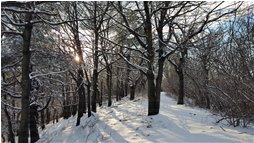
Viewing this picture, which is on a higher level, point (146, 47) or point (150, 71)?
point (146, 47)

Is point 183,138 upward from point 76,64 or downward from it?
downward

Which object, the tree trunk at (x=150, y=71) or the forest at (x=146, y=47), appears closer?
the forest at (x=146, y=47)

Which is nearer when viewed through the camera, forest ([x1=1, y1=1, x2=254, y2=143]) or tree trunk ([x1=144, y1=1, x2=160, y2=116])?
forest ([x1=1, y1=1, x2=254, y2=143])

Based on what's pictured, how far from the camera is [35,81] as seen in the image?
14.2m

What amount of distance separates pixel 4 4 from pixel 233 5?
21.1 feet

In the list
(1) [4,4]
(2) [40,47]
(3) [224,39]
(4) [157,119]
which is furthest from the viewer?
(2) [40,47]

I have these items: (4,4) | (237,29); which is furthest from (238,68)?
(4,4)

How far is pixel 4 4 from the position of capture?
5809 millimetres

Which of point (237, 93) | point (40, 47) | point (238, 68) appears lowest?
A: point (237, 93)

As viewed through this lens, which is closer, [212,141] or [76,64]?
[212,141]

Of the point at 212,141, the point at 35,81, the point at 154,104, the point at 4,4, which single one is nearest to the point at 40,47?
the point at 35,81

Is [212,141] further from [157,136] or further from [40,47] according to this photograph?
[40,47]

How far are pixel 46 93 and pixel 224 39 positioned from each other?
25.7 feet

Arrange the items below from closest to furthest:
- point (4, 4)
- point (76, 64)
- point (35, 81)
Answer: point (4, 4) < point (76, 64) < point (35, 81)
